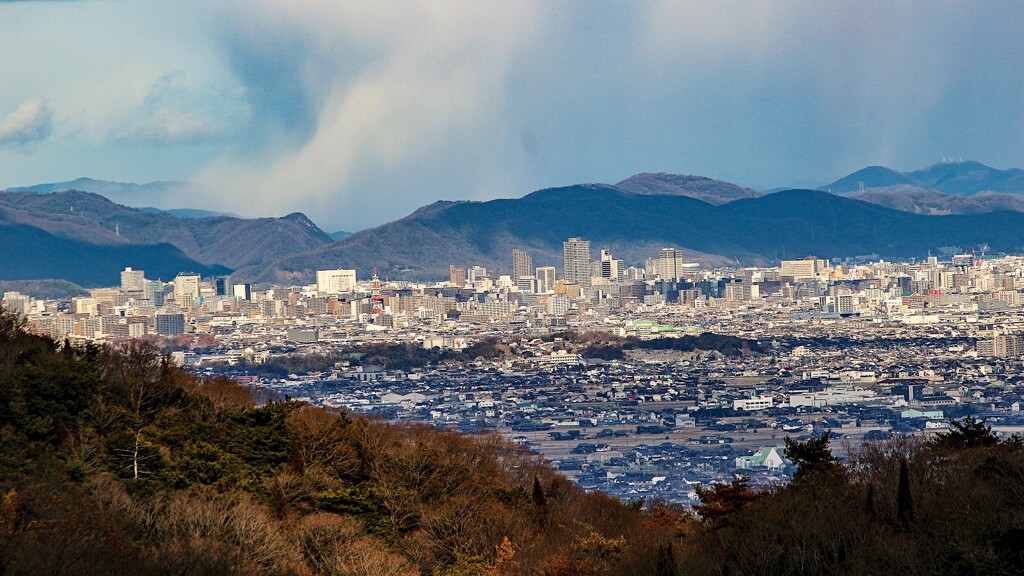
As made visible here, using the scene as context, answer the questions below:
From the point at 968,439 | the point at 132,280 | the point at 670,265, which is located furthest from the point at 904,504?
the point at 670,265

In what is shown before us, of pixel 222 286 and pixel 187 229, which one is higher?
pixel 187 229

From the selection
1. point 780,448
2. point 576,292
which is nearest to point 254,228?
point 576,292

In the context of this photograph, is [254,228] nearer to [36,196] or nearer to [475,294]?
[36,196]

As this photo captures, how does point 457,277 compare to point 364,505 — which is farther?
point 457,277

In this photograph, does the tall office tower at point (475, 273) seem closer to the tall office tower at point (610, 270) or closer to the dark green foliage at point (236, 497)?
the tall office tower at point (610, 270)

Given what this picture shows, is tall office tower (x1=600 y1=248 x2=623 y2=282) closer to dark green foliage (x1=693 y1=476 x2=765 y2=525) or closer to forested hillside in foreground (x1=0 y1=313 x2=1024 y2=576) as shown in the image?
forested hillside in foreground (x1=0 y1=313 x2=1024 y2=576)

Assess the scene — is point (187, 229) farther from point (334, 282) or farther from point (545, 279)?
point (545, 279)

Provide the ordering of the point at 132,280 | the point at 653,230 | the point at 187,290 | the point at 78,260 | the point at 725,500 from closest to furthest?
the point at 725,500 < the point at 187,290 < the point at 132,280 < the point at 78,260 < the point at 653,230
